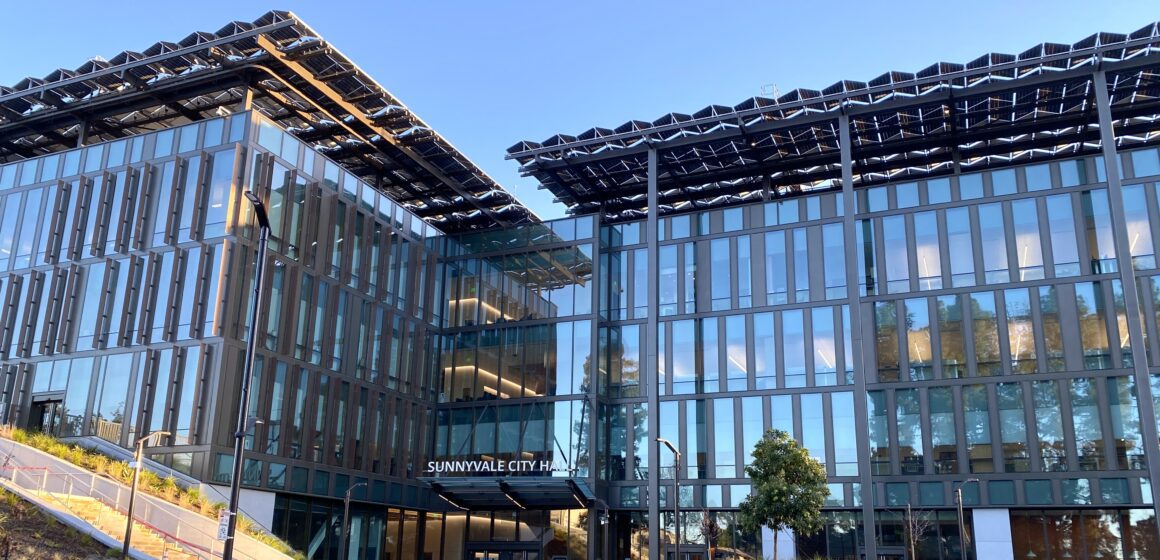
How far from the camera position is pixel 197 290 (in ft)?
133

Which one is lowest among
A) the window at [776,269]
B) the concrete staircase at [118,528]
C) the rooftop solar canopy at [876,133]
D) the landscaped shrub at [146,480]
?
the concrete staircase at [118,528]

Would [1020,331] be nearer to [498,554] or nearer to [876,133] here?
[876,133]

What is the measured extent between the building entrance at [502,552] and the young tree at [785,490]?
1377cm

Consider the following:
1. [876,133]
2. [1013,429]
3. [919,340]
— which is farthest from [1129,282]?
[876,133]

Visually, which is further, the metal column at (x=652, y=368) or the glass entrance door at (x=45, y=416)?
the metal column at (x=652, y=368)

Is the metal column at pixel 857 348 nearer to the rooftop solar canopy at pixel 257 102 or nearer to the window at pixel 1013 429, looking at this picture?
the window at pixel 1013 429

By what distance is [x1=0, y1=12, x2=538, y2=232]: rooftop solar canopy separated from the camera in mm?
42656

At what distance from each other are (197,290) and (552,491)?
1850 cm

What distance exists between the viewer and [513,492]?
156 ft

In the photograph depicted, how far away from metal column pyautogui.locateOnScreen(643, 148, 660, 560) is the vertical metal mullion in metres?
9.24

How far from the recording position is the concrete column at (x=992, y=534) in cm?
4203

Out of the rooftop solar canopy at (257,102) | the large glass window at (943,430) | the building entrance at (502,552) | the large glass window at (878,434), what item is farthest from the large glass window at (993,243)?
the rooftop solar canopy at (257,102)

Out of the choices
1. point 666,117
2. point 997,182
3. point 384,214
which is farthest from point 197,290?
point 997,182

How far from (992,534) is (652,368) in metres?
16.8
